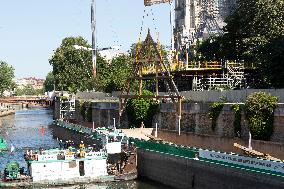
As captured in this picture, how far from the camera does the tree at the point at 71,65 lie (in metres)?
144

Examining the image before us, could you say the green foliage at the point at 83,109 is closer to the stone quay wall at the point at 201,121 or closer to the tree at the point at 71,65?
the stone quay wall at the point at 201,121

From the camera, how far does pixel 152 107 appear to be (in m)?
61.8

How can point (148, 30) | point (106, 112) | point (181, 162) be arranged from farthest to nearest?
point (106, 112) < point (148, 30) < point (181, 162)

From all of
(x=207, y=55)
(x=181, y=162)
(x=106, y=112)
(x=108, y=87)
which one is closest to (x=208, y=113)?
(x=181, y=162)

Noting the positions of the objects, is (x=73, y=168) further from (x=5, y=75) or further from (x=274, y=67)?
(x=5, y=75)

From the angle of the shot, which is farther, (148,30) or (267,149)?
(148,30)

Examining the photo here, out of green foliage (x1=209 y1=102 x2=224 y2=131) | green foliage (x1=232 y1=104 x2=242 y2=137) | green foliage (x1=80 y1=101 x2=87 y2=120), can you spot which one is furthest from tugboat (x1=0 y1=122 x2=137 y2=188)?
green foliage (x1=80 y1=101 x2=87 y2=120)

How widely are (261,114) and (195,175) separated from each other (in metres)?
9.33

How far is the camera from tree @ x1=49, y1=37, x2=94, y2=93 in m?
144

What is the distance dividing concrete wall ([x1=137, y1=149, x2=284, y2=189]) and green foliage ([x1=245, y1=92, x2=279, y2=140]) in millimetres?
7865

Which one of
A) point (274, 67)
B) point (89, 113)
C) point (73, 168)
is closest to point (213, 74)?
point (274, 67)

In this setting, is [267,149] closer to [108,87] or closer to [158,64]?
[158,64]

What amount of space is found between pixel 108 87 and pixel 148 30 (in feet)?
143

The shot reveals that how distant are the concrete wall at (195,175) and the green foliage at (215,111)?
855cm
